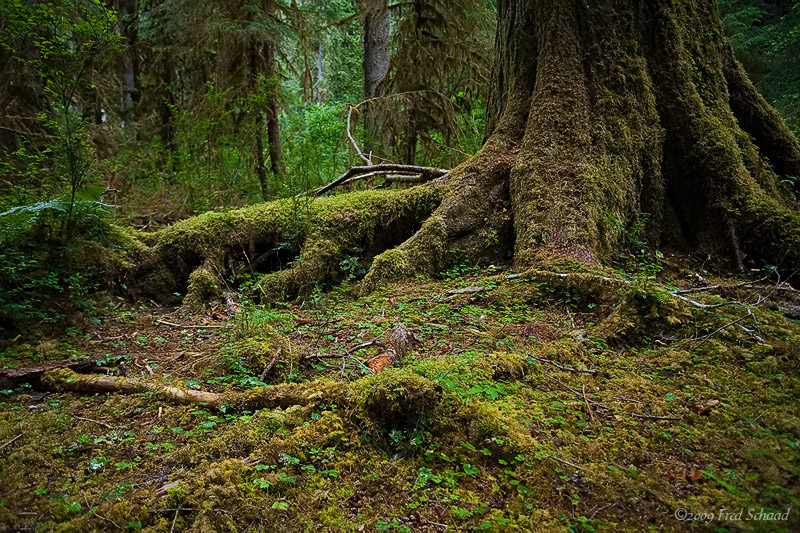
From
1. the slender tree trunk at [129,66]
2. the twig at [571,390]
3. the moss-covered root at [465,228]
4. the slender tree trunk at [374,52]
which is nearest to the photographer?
the twig at [571,390]

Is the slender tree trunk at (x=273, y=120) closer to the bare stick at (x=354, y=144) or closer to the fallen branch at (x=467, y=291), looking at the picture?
the bare stick at (x=354, y=144)

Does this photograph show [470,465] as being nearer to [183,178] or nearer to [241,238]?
[241,238]

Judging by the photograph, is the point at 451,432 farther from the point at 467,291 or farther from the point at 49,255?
the point at 49,255

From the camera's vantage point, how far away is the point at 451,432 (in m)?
2.16

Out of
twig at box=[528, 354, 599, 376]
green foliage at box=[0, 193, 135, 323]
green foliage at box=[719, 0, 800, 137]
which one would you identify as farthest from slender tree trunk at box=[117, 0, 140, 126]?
green foliage at box=[719, 0, 800, 137]

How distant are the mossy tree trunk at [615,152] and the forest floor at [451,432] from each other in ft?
4.31

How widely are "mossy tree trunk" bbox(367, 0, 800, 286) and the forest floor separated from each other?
131cm

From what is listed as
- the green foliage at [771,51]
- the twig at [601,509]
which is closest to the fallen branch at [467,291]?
the twig at [601,509]

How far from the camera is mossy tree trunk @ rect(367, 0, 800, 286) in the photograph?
14.4 ft

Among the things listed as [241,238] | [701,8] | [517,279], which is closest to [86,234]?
[241,238]

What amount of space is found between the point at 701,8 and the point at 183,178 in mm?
8399

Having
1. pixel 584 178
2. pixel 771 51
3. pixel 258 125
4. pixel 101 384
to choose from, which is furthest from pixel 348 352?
pixel 771 51

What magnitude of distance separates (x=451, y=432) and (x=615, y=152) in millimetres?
3894

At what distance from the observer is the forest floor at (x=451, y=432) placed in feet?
5.61
